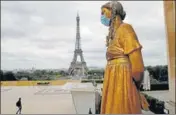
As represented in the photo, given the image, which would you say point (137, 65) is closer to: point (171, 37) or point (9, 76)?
point (171, 37)

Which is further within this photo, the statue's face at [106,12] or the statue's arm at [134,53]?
the statue's face at [106,12]

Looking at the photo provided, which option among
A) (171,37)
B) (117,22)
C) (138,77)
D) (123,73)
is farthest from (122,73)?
(171,37)

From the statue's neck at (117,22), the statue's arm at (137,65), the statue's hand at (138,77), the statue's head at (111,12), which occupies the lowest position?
the statue's hand at (138,77)

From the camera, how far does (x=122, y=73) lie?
6.86 feet

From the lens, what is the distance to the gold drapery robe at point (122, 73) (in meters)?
2.05

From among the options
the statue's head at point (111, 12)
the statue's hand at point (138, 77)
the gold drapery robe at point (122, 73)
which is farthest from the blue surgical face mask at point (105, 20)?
the statue's hand at point (138, 77)

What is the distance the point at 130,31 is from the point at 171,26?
330cm

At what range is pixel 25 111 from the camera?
590 cm

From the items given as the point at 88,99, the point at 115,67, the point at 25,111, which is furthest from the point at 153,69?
the point at 115,67

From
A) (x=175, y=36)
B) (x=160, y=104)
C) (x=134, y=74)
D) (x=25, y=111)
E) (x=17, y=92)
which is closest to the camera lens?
(x=134, y=74)

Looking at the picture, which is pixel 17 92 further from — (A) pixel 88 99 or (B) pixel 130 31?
(B) pixel 130 31

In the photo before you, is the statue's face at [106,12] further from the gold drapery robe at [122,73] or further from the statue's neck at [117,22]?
the gold drapery robe at [122,73]

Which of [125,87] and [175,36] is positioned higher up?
[175,36]

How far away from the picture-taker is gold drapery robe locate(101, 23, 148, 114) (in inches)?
80.6
